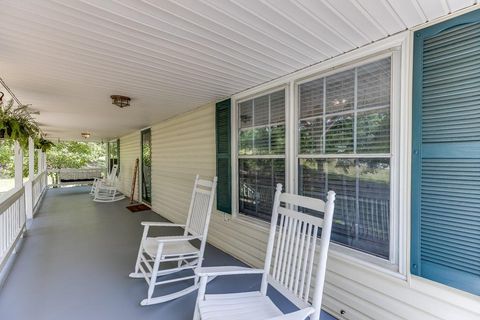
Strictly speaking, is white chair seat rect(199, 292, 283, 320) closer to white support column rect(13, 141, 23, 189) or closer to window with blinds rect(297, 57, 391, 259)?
window with blinds rect(297, 57, 391, 259)

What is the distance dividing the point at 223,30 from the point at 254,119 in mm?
1604

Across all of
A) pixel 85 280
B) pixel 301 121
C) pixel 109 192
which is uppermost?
pixel 301 121

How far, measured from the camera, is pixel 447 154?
1.60 m

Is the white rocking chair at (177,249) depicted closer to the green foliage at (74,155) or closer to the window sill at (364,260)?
the window sill at (364,260)

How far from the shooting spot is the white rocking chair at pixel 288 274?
5.00 feet

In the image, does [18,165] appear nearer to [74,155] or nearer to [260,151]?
[260,151]

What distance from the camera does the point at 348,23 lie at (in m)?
1.70

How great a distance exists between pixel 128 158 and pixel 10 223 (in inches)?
225

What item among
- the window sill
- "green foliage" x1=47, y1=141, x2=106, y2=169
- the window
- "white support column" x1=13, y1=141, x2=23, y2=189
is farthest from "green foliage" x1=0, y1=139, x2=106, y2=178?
the window sill

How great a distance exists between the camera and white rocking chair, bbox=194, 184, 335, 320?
5.00 ft

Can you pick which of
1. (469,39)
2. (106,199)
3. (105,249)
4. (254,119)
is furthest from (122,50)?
(106,199)

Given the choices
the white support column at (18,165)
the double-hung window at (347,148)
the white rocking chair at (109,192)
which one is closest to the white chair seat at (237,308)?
the double-hung window at (347,148)

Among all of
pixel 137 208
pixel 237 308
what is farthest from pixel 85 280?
pixel 137 208

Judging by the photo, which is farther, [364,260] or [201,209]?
[201,209]
